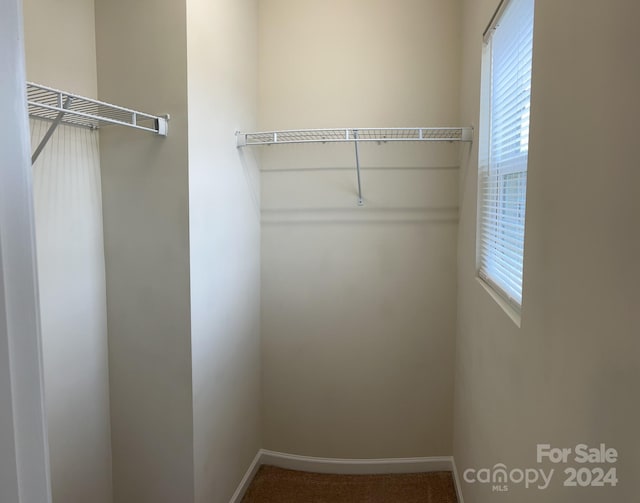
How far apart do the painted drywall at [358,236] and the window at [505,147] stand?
20.3 inches

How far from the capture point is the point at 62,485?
1.60m

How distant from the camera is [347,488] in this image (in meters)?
2.34

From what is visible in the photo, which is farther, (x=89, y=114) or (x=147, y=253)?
(x=147, y=253)

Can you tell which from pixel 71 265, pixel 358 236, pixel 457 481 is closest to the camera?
pixel 71 265

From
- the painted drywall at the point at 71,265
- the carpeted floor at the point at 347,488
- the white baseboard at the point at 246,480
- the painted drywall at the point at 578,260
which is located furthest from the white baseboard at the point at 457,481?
the painted drywall at the point at 71,265

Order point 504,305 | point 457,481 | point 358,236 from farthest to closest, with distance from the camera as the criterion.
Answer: point 358,236
point 457,481
point 504,305

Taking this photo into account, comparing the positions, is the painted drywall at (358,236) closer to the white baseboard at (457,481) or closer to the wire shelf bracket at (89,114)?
the white baseboard at (457,481)

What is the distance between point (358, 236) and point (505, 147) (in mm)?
1017

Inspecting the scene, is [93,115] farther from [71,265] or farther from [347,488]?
[347,488]

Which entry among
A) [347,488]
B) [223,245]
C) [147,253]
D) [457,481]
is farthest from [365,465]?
[147,253]

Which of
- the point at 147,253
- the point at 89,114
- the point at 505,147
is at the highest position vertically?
the point at 89,114

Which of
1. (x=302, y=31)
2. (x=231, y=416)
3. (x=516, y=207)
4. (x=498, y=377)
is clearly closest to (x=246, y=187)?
(x=302, y=31)

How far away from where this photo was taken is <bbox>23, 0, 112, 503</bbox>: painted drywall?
1486 mm

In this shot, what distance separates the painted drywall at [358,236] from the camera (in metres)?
2.28
